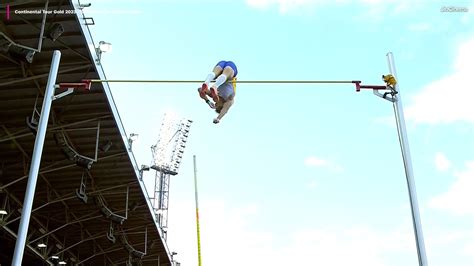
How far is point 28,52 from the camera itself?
12.3 meters

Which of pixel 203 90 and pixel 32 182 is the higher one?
pixel 203 90

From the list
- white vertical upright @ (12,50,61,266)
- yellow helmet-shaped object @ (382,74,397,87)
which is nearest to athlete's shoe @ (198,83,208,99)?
white vertical upright @ (12,50,61,266)

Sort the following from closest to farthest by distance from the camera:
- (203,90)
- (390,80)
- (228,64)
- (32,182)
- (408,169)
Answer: (408,169) < (32,182) < (390,80) < (203,90) < (228,64)

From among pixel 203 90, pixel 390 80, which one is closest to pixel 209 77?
pixel 203 90

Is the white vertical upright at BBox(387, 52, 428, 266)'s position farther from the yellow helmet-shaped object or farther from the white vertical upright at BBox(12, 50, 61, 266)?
the white vertical upright at BBox(12, 50, 61, 266)

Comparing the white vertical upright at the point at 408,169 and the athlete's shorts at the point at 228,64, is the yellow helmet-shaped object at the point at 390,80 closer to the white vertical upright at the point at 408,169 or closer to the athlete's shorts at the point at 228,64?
the white vertical upright at the point at 408,169

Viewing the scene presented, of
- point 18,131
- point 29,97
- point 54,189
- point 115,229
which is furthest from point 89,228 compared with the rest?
point 29,97

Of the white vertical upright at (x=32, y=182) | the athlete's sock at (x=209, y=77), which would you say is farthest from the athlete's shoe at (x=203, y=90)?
the white vertical upright at (x=32, y=182)

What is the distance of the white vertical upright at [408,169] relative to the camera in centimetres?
716

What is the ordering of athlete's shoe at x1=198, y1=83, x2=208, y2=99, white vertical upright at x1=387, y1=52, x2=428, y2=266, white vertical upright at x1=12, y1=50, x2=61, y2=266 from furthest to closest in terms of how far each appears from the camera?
1. athlete's shoe at x1=198, y1=83, x2=208, y2=99
2. white vertical upright at x1=12, y1=50, x2=61, y2=266
3. white vertical upright at x1=387, y1=52, x2=428, y2=266

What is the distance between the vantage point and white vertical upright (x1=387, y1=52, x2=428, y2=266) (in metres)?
7.16

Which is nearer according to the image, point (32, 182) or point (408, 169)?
point (408, 169)

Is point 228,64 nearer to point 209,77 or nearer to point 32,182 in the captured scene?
point 209,77

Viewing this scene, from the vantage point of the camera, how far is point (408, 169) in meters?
7.85
